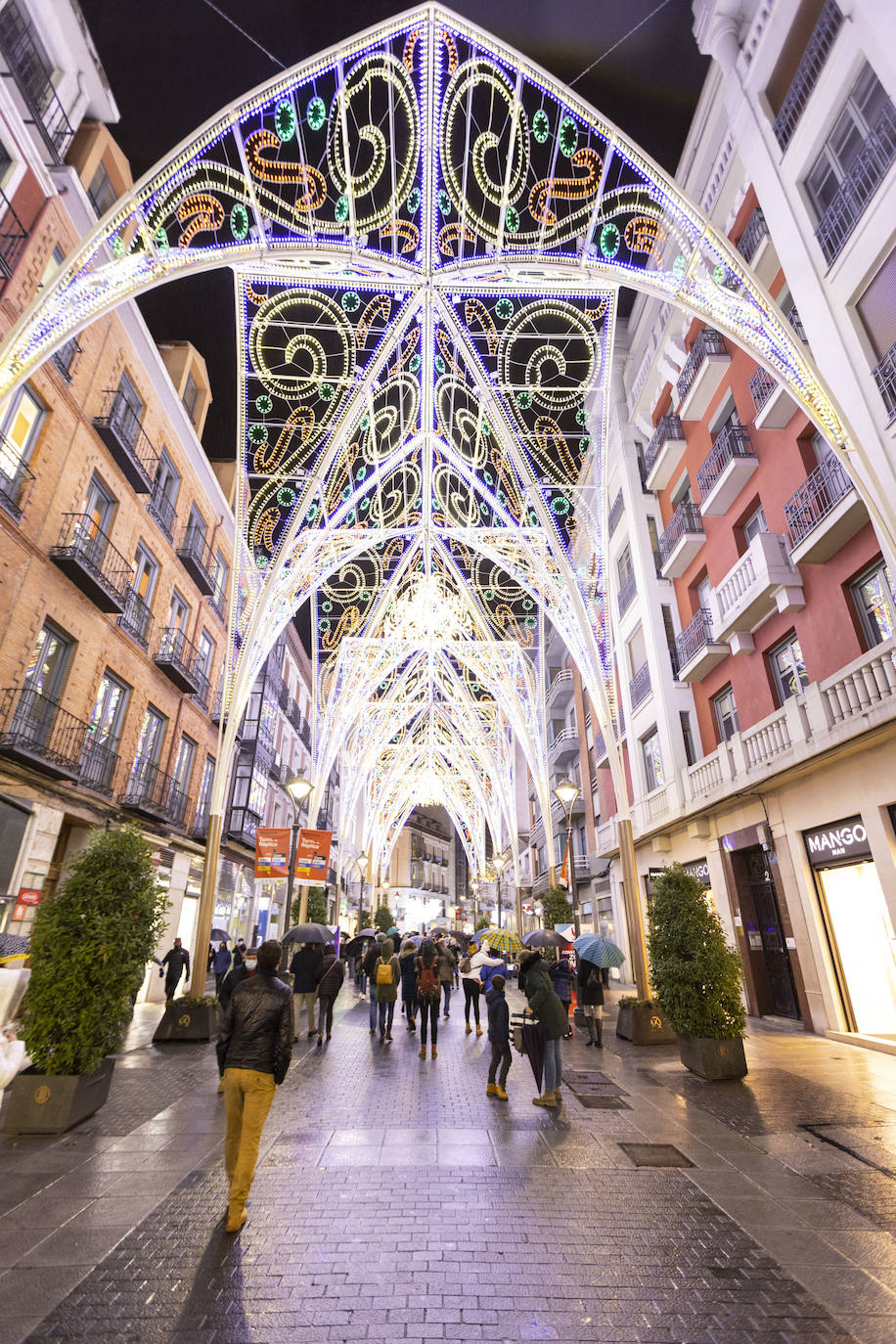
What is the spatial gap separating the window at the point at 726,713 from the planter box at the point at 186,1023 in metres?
13.8

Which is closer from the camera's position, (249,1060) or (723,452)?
(249,1060)

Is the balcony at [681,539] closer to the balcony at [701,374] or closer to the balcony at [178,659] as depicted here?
the balcony at [701,374]

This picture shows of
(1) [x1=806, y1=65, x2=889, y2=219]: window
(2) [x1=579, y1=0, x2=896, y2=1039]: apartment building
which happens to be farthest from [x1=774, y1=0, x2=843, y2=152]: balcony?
(1) [x1=806, y1=65, x2=889, y2=219]: window

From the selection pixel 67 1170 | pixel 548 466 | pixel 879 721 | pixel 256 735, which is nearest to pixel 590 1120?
pixel 67 1170

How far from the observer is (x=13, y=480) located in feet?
40.9

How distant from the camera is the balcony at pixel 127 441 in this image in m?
15.3

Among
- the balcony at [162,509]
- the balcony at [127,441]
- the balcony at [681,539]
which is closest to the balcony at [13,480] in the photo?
the balcony at [127,441]

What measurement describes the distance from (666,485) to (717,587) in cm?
656

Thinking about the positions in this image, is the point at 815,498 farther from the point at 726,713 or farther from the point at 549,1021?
the point at 549,1021

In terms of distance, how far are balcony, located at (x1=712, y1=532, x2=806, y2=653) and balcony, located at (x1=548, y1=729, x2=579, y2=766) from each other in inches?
694

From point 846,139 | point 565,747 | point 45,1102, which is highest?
point 846,139

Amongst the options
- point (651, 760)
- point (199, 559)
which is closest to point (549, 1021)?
point (651, 760)

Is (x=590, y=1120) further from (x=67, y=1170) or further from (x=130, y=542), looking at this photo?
(x=130, y=542)

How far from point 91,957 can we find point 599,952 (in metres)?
8.86
